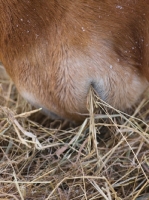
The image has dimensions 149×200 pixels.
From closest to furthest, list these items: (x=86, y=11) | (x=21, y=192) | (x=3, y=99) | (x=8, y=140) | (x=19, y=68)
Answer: (x=86, y=11)
(x=19, y=68)
(x=21, y=192)
(x=8, y=140)
(x=3, y=99)

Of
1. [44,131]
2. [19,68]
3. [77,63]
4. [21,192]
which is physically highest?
[77,63]

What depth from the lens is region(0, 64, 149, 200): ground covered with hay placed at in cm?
133

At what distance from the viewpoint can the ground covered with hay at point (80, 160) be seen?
1.33 meters

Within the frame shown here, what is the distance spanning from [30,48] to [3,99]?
2.48 feet

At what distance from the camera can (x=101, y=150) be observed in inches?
59.1

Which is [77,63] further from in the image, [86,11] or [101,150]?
[101,150]

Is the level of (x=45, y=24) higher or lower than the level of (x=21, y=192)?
higher

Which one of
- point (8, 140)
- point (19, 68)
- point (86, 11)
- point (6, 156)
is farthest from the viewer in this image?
point (8, 140)

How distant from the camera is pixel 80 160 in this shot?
1.39 metres

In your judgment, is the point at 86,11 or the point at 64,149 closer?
the point at 86,11

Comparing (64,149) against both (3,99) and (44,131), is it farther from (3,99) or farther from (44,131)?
(3,99)

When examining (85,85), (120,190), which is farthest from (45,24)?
(120,190)

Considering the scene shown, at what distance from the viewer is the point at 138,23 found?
3.56 feet

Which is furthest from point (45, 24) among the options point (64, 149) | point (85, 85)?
point (64, 149)
